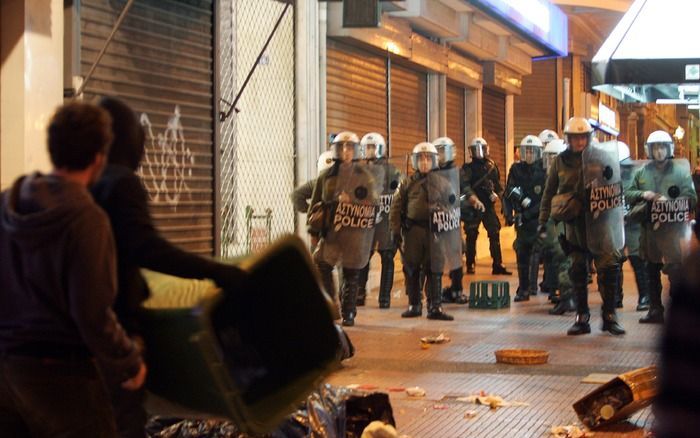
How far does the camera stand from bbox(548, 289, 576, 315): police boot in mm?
13383

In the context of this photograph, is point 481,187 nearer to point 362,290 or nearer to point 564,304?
point 362,290

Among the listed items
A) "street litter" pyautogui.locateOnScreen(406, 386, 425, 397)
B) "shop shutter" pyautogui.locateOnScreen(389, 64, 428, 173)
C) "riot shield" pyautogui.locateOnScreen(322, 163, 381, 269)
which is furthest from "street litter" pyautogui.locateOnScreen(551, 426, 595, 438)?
"shop shutter" pyautogui.locateOnScreen(389, 64, 428, 173)

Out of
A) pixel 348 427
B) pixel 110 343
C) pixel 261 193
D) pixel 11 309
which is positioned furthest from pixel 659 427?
pixel 261 193

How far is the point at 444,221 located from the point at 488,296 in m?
1.55

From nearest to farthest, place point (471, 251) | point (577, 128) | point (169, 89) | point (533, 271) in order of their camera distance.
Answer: point (169, 89) < point (577, 128) < point (533, 271) < point (471, 251)

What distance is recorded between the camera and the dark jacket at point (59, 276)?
11.1 feet

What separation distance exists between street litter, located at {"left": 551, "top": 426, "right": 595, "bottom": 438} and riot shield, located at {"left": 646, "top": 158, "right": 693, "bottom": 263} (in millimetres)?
5304

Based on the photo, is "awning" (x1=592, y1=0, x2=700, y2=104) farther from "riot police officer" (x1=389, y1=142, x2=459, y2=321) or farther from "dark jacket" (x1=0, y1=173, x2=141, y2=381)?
"dark jacket" (x1=0, y1=173, x2=141, y2=381)

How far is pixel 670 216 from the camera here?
12070 mm

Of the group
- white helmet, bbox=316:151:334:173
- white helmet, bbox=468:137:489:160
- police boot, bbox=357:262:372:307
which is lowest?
police boot, bbox=357:262:372:307

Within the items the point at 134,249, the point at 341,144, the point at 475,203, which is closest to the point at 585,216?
the point at 341,144

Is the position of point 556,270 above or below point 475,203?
below

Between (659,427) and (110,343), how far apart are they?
6.75ft

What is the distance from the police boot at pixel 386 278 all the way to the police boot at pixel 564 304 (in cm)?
203
